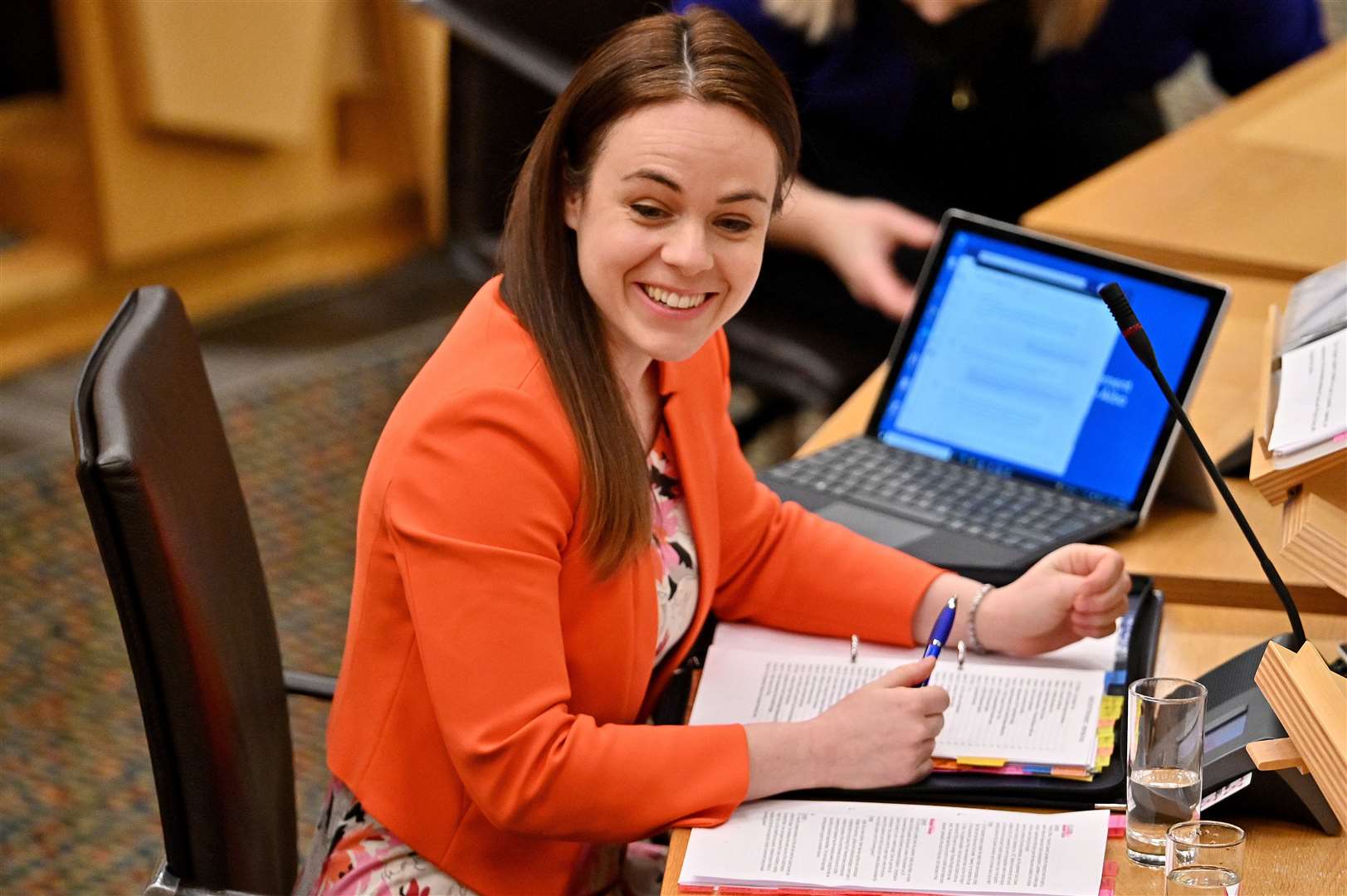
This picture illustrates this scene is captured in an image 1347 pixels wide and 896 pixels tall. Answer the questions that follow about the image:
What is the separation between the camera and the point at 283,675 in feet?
4.79

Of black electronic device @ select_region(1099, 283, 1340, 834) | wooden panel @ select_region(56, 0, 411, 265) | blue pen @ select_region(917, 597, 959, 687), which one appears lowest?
wooden panel @ select_region(56, 0, 411, 265)

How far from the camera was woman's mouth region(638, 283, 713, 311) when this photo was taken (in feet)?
4.02

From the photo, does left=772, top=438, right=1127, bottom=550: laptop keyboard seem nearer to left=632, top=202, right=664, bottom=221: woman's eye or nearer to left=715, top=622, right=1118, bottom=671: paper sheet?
left=715, top=622, right=1118, bottom=671: paper sheet

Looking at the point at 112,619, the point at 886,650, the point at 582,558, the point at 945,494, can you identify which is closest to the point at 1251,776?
the point at 886,650

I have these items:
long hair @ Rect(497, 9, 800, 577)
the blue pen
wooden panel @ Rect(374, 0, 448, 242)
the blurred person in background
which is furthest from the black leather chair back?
wooden panel @ Rect(374, 0, 448, 242)

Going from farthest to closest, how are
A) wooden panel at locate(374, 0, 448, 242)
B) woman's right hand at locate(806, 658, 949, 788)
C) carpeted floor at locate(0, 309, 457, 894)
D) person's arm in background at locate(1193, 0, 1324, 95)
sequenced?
1. wooden panel at locate(374, 0, 448, 242)
2. person's arm in background at locate(1193, 0, 1324, 95)
3. carpeted floor at locate(0, 309, 457, 894)
4. woman's right hand at locate(806, 658, 949, 788)

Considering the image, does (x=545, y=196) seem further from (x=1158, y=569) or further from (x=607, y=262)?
(x=1158, y=569)

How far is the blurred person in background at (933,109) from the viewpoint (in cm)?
234

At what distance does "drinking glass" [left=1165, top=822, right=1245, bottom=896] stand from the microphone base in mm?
47

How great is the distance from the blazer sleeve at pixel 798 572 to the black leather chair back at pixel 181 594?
1.35ft

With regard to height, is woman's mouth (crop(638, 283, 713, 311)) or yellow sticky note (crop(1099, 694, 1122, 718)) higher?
woman's mouth (crop(638, 283, 713, 311))

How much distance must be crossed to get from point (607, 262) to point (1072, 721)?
0.48 metres

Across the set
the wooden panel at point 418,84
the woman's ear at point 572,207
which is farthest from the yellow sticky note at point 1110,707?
the wooden panel at point 418,84

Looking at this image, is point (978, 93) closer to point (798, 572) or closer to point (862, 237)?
point (862, 237)
